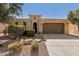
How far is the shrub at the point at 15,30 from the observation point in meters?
14.1

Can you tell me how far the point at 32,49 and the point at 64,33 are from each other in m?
6.01

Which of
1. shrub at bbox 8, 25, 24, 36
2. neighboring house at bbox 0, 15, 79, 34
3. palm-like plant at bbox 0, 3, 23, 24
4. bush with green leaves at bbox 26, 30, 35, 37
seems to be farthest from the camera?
bush with green leaves at bbox 26, 30, 35, 37

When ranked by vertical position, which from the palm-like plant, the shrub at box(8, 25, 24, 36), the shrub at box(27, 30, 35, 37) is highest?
the palm-like plant

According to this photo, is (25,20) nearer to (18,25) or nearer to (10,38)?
(18,25)

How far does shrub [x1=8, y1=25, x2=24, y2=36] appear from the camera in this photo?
46.1ft

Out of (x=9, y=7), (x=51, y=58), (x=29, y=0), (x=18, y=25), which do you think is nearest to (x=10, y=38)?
(x=18, y=25)

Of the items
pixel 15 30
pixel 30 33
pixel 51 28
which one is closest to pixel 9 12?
pixel 15 30

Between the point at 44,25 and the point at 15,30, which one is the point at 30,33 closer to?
the point at 15,30

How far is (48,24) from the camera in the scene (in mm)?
15094

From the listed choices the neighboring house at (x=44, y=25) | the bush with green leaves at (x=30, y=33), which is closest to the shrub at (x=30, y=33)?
A: the bush with green leaves at (x=30, y=33)

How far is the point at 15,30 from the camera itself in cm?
1462

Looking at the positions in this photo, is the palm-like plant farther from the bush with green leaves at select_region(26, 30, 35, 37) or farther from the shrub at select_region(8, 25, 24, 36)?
the bush with green leaves at select_region(26, 30, 35, 37)

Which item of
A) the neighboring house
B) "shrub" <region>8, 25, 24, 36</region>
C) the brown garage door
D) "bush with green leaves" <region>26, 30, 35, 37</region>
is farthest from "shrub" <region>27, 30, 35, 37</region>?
the brown garage door

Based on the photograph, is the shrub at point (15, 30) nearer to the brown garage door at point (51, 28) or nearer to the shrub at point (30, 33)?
the shrub at point (30, 33)
